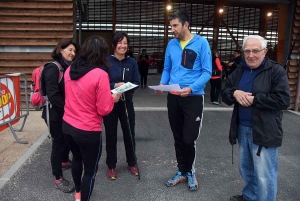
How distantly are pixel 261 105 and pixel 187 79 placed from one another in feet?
3.36

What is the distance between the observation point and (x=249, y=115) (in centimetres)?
281

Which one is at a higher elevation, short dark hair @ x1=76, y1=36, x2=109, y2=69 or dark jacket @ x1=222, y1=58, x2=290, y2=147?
short dark hair @ x1=76, y1=36, x2=109, y2=69

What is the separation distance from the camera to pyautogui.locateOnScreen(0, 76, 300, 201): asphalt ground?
349 cm

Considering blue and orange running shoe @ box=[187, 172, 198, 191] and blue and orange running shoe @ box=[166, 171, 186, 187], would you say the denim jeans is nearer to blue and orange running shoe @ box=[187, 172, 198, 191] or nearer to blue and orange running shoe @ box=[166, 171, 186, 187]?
blue and orange running shoe @ box=[187, 172, 198, 191]

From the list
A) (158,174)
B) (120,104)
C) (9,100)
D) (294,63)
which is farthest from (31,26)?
(294,63)

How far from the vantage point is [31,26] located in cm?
727

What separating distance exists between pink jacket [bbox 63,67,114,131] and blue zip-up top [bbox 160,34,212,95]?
1.02 meters

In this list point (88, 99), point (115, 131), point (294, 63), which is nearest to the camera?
point (88, 99)

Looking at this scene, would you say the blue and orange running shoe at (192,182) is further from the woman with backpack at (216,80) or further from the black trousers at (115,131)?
the woman with backpack at (216,80)

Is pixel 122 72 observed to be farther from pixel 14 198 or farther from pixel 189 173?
pixel 14 198

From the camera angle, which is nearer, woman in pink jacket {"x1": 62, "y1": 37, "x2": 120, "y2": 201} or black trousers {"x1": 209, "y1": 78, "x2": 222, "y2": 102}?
woman in pink jacket {"x1": 62, "y1": 37, "x2": 120, "y2": 201}

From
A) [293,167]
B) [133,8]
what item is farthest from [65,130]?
[133,8]

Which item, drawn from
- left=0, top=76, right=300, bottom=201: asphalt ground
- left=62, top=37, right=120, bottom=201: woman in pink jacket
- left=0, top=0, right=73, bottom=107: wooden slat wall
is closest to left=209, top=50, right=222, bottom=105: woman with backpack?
left=0, top=76, right=300, bottom=201: asphalt ground

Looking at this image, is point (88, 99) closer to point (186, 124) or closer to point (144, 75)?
point (186, 124)
